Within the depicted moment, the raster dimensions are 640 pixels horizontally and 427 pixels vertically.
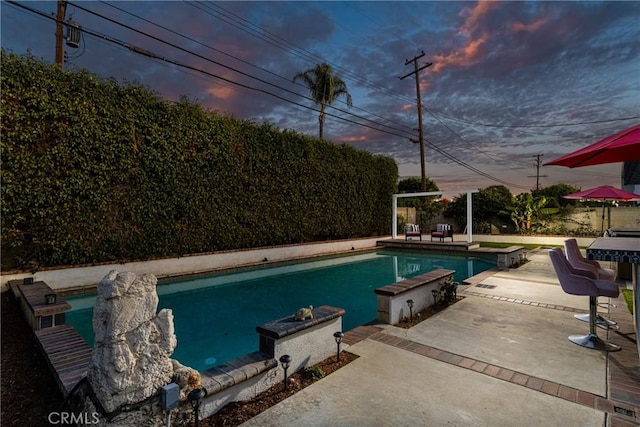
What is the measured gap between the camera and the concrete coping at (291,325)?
302cm

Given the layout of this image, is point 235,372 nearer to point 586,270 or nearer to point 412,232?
point 586,270

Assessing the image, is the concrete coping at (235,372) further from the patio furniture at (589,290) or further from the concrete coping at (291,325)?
the patio furniture at (589,290)

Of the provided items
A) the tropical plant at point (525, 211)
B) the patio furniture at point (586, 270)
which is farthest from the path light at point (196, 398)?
the tropical plant at point (525, 211)

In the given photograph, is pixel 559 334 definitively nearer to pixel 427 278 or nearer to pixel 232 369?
pixel 427 278

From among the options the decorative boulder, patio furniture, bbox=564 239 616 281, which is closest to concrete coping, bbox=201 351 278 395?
the decorative boulder

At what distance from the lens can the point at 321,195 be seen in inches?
580

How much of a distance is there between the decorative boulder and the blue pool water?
2484 millimetres

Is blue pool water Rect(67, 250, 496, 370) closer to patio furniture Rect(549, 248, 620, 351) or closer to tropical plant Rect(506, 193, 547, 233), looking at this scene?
patio furniture Rect(549, 248, 620, 351)

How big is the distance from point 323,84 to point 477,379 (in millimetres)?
19436

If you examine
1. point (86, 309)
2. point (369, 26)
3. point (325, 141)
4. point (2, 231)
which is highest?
point (369, 26)

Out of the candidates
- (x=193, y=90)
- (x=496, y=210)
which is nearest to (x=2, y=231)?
(x=193, y=90)

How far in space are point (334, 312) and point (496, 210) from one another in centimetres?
2188

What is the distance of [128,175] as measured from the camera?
8.73 metres

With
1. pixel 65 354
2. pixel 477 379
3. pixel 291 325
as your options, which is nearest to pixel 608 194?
pixel 477 379
